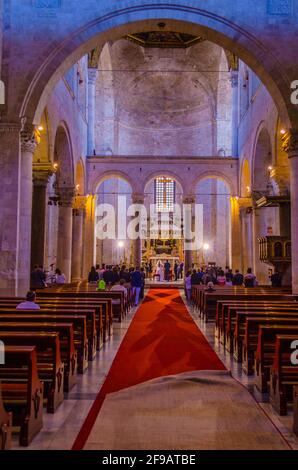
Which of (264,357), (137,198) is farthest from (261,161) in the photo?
(264,357)

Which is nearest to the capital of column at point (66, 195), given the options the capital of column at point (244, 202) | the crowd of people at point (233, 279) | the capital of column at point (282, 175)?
the crowd of people at point (233, 279)

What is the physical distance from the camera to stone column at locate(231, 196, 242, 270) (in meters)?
28.2

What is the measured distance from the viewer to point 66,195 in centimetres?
2302

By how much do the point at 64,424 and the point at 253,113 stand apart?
2168 cm

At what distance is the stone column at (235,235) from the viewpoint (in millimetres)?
28250

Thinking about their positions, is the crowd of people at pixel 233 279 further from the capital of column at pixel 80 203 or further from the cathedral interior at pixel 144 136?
the capital of column at pixel 80 203

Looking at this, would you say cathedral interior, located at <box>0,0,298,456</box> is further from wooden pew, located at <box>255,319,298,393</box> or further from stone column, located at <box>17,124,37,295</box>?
wooden pew, located at <box>255,319,298,393</box>

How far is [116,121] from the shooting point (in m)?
35.2

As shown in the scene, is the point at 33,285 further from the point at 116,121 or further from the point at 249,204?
the point at 116,121

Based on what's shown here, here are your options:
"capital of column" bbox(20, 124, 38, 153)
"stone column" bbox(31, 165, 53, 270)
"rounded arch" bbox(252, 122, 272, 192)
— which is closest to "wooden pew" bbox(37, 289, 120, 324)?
"capital of column" bbox(20, 124, 38, 153)

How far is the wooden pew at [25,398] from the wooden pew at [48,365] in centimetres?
46

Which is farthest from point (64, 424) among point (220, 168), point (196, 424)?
point (220, 168)

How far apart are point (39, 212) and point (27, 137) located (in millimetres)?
4952

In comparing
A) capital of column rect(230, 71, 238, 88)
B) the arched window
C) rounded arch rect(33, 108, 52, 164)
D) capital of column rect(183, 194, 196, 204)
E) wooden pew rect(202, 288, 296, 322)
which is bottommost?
wooden pew rect(202, 288, 296, 322)
